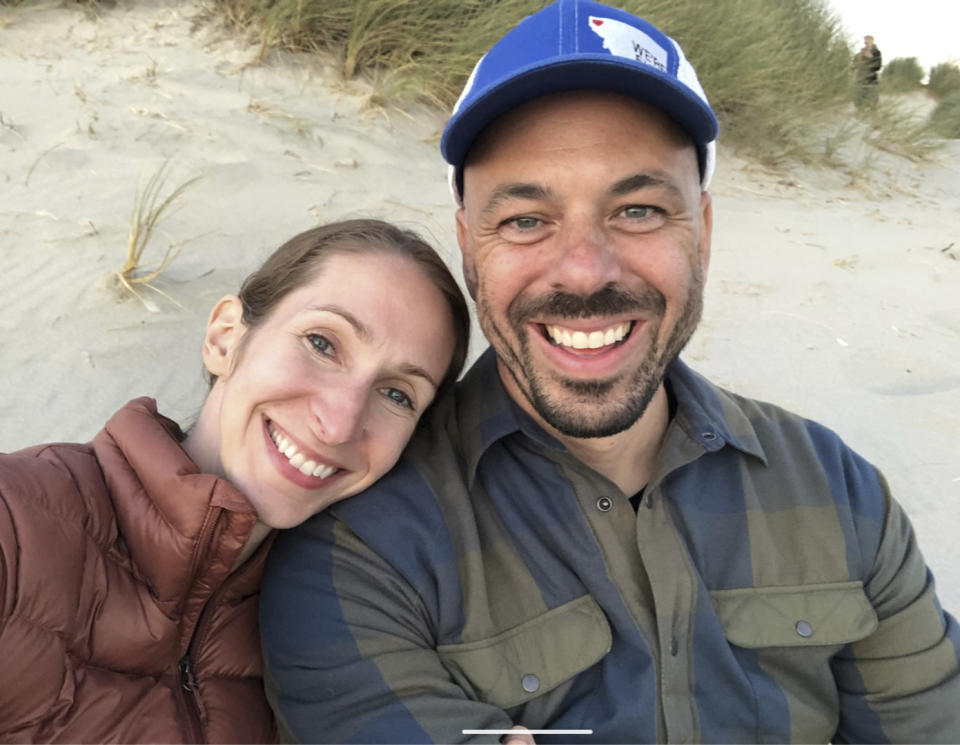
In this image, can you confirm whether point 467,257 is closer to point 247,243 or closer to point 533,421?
point 533,421

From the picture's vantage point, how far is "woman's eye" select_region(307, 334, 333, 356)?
173 centimetres

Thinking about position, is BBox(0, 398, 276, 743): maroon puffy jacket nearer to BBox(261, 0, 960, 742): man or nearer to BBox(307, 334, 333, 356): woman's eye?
BBox(261, 0, 960, 742): man

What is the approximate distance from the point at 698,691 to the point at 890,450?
2.45m

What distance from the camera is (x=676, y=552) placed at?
1.67 m

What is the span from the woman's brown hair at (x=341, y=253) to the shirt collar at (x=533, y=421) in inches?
3.5

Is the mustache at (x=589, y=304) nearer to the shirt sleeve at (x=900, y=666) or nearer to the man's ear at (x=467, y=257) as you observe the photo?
the man's ear at (x=467, y=257)

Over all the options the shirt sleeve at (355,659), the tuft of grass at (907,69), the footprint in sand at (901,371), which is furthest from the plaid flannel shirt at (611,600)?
the tuft of grass at (907,69)

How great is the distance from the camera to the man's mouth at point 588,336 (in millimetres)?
1736

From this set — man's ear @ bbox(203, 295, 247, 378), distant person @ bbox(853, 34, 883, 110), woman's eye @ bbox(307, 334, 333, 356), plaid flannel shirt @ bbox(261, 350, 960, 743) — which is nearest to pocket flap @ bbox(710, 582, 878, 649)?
plaid flannel shirt @ bbox(261, 350, 960, 743)

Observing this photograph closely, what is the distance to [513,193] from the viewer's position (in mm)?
1752

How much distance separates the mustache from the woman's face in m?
0.21

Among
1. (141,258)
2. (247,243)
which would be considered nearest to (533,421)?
(141,258)

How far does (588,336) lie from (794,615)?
70 centimetres

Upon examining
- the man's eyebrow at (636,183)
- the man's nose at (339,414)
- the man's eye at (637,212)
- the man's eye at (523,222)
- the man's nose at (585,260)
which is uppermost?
the man's eyebrow at (636,183)
